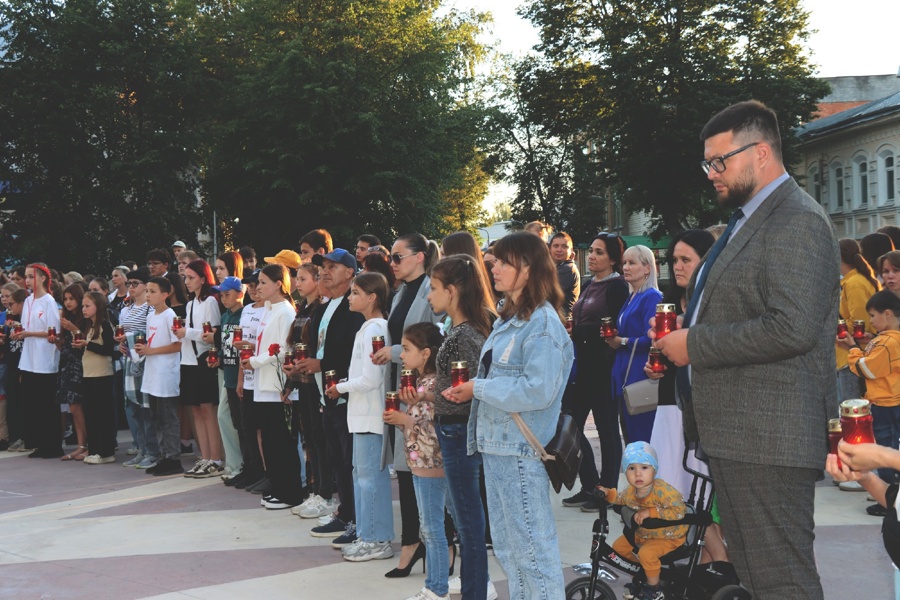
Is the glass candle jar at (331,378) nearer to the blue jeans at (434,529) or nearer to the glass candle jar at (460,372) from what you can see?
the blue jeans at (434,529)

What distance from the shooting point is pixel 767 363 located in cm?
345

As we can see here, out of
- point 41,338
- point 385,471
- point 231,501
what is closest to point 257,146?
point 41,338

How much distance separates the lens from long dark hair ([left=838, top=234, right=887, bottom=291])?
911cm

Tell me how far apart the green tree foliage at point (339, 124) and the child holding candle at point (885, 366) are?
26.6 meters

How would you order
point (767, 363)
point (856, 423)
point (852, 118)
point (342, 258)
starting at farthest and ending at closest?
point (852, 118) → point (342, 258) → point (767, 363) → point (856, 423)

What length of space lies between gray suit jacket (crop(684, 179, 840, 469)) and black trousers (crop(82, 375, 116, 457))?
9324 millimetres

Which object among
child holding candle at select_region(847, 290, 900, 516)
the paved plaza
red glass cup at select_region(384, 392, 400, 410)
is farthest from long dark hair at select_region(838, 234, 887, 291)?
Answer: red glass cup at select_region(384, 392, 400, 410)

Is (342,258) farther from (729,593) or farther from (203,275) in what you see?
(729,593)

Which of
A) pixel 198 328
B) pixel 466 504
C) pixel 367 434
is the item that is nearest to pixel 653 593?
pixel 466 504

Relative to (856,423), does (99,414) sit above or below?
below

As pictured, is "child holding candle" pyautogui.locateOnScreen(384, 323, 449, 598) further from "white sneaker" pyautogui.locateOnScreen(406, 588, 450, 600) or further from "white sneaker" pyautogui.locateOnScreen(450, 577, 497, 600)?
"white sneaker" pyautogui.locateOnScreen(450, 577, 497, 600)

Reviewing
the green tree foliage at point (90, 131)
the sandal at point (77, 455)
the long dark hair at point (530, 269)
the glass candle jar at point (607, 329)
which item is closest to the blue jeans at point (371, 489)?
the glass candle jar at point (607, 329)

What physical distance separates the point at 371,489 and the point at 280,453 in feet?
6.81

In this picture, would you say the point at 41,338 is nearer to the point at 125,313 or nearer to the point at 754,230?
the point at 125,313
